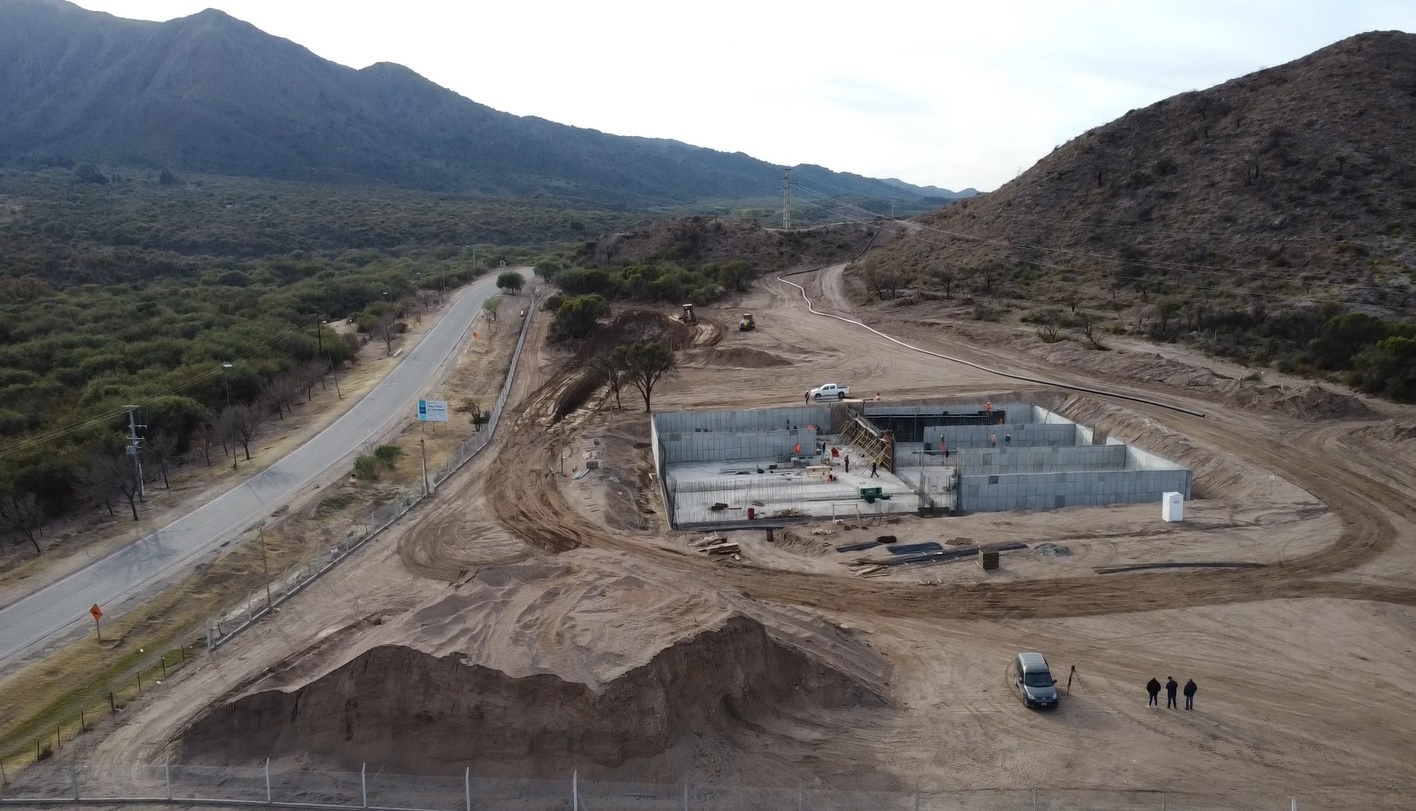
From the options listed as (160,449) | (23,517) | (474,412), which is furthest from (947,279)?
(23,517)

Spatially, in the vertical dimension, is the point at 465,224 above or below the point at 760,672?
above

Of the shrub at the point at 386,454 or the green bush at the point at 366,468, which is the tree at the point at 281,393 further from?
the green bush at the point at 366,468

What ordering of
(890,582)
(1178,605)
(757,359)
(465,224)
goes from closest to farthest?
(1178,605), (890,582), (757,359), (465,224)

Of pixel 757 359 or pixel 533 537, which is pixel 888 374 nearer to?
pixel 757 359

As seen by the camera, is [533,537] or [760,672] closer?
[760,672]

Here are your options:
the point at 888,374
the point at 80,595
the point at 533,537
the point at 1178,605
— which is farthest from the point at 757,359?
the point at 80,595

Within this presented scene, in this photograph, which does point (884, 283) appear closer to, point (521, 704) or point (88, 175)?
point (521, 704)
